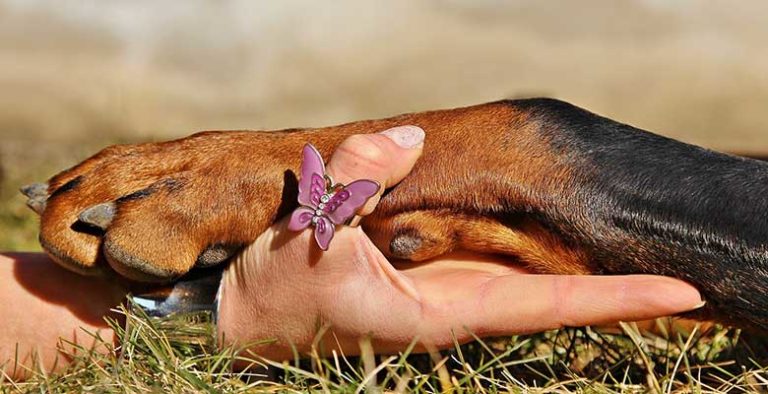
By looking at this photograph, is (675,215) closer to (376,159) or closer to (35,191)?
(376,159)

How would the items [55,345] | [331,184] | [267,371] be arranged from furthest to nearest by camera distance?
[55,345] < [267,371] < [331,184]

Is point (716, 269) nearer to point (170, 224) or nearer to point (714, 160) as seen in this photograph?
point (714, 160)

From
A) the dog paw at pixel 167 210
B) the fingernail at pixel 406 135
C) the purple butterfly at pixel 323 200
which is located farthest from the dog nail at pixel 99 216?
the fingernail at pixel 406 135

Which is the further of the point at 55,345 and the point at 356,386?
the point at 55,345

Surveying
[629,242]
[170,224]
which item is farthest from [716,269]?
[170,224]

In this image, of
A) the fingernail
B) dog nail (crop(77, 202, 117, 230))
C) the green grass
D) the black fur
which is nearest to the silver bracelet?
the green grass

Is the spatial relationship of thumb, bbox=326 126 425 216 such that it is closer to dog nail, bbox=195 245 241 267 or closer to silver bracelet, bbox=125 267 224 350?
dog nail, bbox=195 245 241 267

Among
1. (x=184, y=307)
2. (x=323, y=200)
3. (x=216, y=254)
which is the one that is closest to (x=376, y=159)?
(x=323, y=200)
